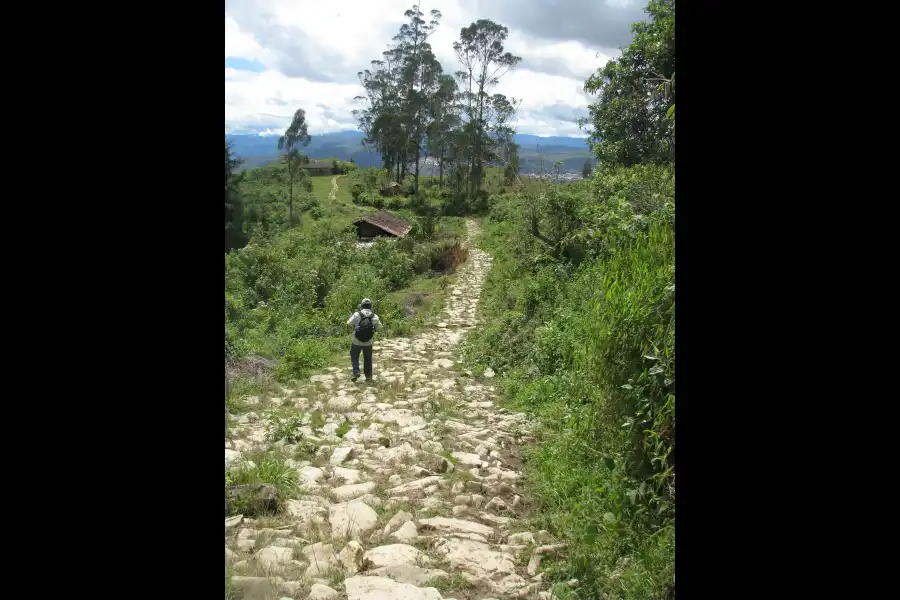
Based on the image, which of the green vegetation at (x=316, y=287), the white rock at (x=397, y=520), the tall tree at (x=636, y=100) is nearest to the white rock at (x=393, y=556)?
the white rock at (x=397, y=520)

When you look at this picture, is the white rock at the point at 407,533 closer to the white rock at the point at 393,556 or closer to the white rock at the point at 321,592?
the white rock at the point at 393,556

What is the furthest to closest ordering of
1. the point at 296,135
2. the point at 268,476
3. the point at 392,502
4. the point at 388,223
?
the point at 296,135 < the point at 388,223 < the point at 268,476 < the point at 392,502

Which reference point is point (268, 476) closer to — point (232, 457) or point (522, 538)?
point (232, 457)

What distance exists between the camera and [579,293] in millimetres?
10328

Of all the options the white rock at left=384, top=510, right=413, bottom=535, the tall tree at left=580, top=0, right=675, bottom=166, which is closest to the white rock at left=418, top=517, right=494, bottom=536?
the white rock at left=384, top=510, right=413, bottom=535

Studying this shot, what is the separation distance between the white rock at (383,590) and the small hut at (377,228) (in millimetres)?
21236

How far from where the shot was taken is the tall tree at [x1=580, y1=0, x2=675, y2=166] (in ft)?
48.6

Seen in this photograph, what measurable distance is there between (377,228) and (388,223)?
3.01 feet

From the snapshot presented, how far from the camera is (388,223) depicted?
86.6 feet

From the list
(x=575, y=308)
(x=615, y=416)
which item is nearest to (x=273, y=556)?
(x=615, y=416)

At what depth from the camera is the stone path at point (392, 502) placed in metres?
4.08

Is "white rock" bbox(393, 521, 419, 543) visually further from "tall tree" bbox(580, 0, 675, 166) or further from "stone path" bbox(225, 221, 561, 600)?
"tall tree" bbox(580, 0, 675, 166)
